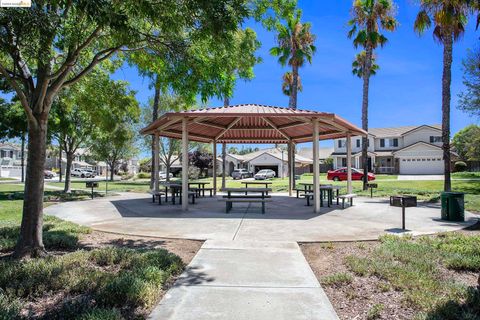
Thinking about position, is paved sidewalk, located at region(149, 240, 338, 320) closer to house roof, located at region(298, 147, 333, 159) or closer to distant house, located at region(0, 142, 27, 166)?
house roof, located at region(298, 147, 333, 159)

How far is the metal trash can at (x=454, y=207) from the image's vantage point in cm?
1052

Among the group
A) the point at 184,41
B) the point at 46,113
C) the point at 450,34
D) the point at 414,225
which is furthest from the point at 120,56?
the point at 450,34

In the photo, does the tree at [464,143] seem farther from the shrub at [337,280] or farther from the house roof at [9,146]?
the house roof at [9,146]

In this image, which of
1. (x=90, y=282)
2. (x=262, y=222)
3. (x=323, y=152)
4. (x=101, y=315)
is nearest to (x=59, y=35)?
(x=90, y=282)

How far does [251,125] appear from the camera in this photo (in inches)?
697

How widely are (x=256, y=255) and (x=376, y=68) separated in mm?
27969

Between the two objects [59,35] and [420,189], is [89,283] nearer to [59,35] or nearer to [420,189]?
[59,35]

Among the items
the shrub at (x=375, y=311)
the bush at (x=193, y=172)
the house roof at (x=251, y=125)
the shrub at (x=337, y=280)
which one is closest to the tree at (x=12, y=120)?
the house roof at (x=251, y=125)

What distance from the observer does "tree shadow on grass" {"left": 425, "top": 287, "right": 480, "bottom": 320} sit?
11.8 feet

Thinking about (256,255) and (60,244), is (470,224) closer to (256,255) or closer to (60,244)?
(256,255)

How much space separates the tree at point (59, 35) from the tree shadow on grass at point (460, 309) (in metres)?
4.68

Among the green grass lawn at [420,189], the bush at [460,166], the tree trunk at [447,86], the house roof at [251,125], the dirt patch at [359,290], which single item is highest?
the tree trunk at [447,86]

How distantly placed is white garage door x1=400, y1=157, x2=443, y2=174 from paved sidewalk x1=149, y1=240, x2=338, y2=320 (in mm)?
46756

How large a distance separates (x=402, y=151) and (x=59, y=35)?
49.1 metres
